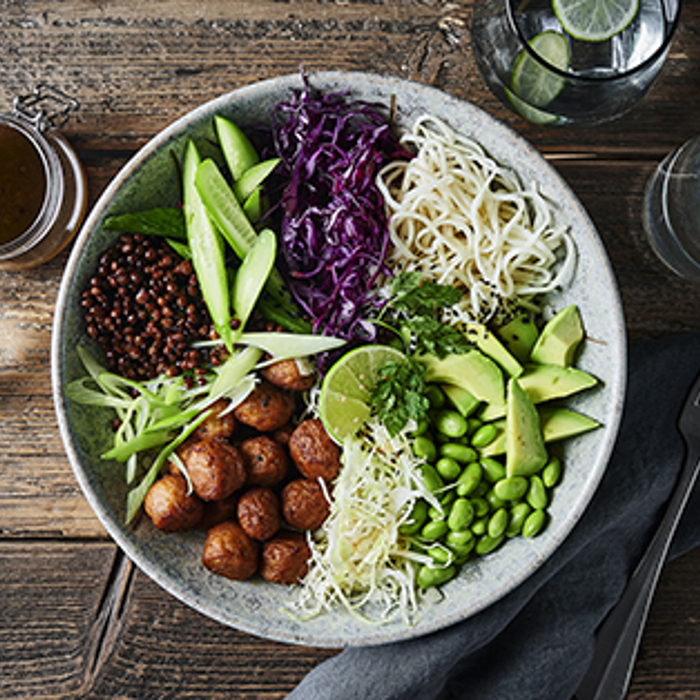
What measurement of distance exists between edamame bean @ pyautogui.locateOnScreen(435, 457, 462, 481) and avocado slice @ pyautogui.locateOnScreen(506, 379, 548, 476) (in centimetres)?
17

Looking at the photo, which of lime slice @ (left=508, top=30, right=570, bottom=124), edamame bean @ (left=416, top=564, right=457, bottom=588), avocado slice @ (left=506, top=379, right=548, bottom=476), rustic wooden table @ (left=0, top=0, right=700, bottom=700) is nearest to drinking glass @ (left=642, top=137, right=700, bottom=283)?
rustic wooden table @ (left=0, top=0, right=700, bottom=700)

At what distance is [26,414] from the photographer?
257 centimetres

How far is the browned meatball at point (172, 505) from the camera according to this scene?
2.17 meters

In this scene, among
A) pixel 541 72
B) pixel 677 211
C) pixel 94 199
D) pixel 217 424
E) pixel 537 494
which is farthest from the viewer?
pixel 94 199

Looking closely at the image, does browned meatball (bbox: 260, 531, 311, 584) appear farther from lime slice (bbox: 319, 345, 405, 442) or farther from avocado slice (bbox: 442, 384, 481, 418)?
avocado slice (bbox: 442, 384, 481, 418)

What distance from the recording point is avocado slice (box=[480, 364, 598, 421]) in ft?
7.13

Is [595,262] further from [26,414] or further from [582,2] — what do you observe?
[26,414]

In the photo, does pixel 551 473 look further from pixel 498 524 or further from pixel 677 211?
pixel 677 211

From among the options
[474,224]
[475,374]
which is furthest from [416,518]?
[474,224]

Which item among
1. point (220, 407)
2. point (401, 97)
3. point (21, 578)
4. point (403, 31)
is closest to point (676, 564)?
point (220, 407)

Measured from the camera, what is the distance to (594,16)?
2.13 meters

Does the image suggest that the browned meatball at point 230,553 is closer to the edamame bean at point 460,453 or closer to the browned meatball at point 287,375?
the browned meatball at point 287,375

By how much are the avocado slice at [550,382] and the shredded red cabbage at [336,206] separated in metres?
0.54

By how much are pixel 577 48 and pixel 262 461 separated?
1.76 meters
